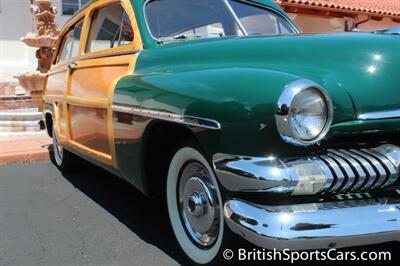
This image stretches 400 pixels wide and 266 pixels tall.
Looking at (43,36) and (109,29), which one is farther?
(43,36)

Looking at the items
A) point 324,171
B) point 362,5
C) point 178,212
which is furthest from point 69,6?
point 324,171

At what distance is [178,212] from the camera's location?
292 centimetres

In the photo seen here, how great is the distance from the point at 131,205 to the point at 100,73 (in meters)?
1.11

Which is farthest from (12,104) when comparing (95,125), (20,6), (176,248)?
(176,248)

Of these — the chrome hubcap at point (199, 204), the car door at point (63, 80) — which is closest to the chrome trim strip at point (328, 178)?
the chrome hubcap at point (199, 204)

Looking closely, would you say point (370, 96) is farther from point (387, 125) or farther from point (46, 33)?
point (46, 33)

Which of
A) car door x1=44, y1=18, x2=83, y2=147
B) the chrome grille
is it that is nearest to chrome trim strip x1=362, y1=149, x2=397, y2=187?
the chrome grille

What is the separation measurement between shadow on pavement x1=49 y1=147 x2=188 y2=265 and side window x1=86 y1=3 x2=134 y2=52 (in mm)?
1264

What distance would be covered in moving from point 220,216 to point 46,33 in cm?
757

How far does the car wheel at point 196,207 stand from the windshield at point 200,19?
3.61ft

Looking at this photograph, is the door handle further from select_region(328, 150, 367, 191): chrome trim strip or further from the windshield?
select_region(328, 150, 367, 191): chrome trim strip

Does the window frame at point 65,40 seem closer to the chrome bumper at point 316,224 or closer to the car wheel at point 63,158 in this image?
the car wheel at point 63,158

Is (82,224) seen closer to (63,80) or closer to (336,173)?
(63,80)

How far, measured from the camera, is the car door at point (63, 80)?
4691 mm
